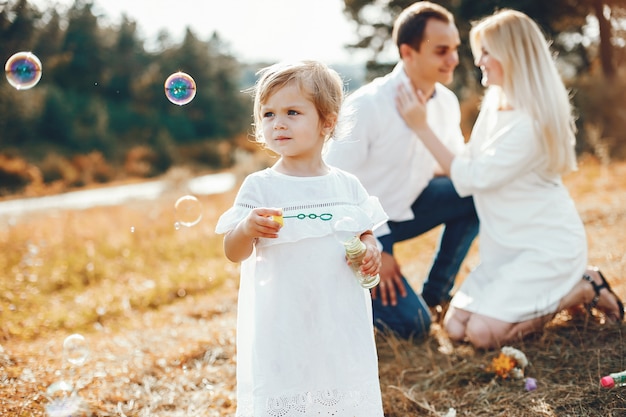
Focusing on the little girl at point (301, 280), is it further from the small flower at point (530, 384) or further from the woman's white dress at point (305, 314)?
the small flower at point (530, 384)

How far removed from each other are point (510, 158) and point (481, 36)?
30.2 inches

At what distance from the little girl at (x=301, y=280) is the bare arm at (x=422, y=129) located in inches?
63.4

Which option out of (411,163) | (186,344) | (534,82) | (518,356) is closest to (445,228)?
(411,163)

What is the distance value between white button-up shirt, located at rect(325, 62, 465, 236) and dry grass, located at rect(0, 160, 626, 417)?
0.92 meters

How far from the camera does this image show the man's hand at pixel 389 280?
12.1ft

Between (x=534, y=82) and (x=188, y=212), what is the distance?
80.7 inches

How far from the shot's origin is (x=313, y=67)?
2.31 metres

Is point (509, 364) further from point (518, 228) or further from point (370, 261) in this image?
point (370, 261)

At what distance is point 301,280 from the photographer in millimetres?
2215

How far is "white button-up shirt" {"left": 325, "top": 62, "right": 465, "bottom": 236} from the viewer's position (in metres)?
3.86

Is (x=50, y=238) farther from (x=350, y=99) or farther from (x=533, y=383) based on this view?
(x=533, y=383)

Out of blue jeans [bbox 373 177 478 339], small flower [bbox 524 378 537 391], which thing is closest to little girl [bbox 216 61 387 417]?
small flower [bbox 524 378 537 391]

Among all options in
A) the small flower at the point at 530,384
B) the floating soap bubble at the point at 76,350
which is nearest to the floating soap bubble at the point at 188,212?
the floating soap bubble at the point at 76,350

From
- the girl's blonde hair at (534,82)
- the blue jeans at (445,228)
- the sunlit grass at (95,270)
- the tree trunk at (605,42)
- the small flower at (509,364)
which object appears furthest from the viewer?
the tree trunk at (605,42)
